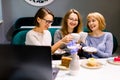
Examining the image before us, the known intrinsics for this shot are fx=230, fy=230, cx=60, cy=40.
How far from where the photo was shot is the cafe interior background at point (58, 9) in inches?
184

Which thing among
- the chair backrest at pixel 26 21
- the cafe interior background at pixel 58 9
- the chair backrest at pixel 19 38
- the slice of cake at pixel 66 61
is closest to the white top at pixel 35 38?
the chair backrest at pixel 19 38

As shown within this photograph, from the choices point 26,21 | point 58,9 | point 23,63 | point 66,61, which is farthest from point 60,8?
point 23,63

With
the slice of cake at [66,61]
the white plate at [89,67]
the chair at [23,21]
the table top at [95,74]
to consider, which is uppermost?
the chair at [23,21]

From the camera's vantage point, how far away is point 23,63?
1191 millimetres

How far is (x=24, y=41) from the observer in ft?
8.20

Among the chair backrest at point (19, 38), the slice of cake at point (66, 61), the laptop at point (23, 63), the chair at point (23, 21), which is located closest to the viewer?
the laptop at point (23, 63)

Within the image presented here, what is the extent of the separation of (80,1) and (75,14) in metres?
2.22

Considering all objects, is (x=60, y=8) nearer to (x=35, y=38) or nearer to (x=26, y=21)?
(x=26, y=21)

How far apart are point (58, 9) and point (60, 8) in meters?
0.05

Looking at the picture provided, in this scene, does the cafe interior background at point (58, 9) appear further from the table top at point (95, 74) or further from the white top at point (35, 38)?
the table top at point (95, 74)

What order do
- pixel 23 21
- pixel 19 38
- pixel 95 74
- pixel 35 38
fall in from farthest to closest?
pixel 23 21, pixel 19 38, pixel 35 38, pixel 95 74

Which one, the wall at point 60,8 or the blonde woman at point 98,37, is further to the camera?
the wall at point 60,8

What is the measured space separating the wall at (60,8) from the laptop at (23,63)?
359 cm

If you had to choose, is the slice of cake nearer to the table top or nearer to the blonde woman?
the table top
